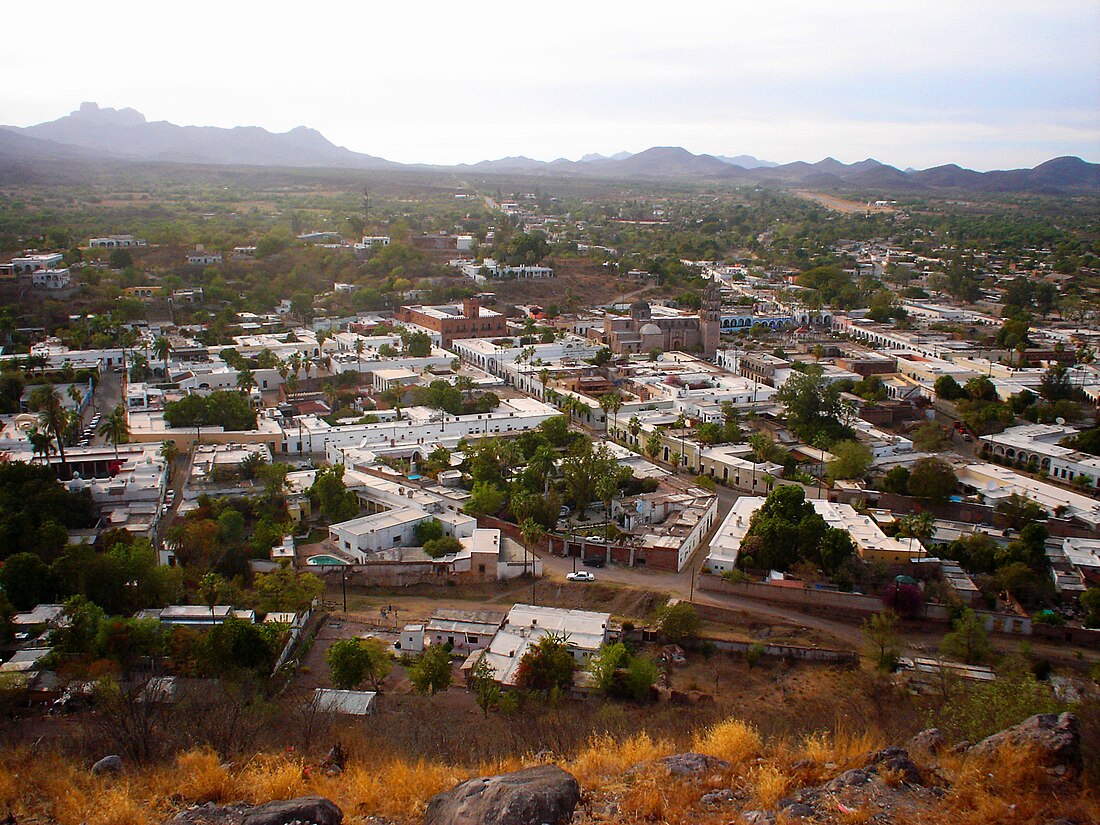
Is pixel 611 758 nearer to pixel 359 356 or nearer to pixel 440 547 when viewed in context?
pixel 440 547

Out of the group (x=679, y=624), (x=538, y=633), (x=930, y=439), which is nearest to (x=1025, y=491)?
(x=930, y=439)

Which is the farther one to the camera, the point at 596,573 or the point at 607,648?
the point at 596,573

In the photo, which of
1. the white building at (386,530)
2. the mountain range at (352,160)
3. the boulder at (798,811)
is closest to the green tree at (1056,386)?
the white building at (386,530)

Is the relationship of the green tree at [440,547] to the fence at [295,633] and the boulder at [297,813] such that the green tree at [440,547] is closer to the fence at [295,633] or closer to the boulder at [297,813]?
the fence at [295,633]

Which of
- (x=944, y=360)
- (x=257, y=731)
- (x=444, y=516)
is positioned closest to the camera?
(x=257, y=731)

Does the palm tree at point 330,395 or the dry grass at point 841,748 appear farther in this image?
the palm tree at point 330,395

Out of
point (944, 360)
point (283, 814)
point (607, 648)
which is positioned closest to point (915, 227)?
point (944, 360)

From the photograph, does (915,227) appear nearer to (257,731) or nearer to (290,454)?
(290,454)

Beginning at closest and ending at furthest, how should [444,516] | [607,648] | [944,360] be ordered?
[607,648]
[444,516]
[944,360]
